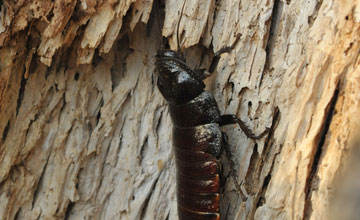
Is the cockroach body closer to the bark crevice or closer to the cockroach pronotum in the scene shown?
the cockroach pronotum

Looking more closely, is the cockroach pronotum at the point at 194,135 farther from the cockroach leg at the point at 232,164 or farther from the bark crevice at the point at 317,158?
the bark crevice at the point at 317,158

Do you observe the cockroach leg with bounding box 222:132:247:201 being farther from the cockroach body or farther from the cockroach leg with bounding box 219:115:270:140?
the cockroach leg with bounding box 219:115:270:140

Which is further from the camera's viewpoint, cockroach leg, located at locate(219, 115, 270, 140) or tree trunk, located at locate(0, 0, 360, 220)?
cockroach leg, located at locate(219, 115, 270, 140)

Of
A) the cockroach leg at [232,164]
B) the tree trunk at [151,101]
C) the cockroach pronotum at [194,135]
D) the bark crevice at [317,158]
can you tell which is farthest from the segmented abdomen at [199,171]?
the bark crevice at [317,158]

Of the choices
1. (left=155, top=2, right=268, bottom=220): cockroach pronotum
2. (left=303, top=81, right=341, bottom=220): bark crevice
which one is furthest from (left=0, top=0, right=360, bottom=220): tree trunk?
(left=155, top=2, right=268, bottom=220): cockroach pronotum

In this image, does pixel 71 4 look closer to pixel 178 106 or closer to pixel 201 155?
pixel 178 106

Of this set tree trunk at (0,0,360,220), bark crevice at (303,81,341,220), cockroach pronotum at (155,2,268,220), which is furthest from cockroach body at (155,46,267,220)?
bark crevice at (303,81,341,220)

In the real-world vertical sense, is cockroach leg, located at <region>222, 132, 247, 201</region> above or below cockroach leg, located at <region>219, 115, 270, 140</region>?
below
